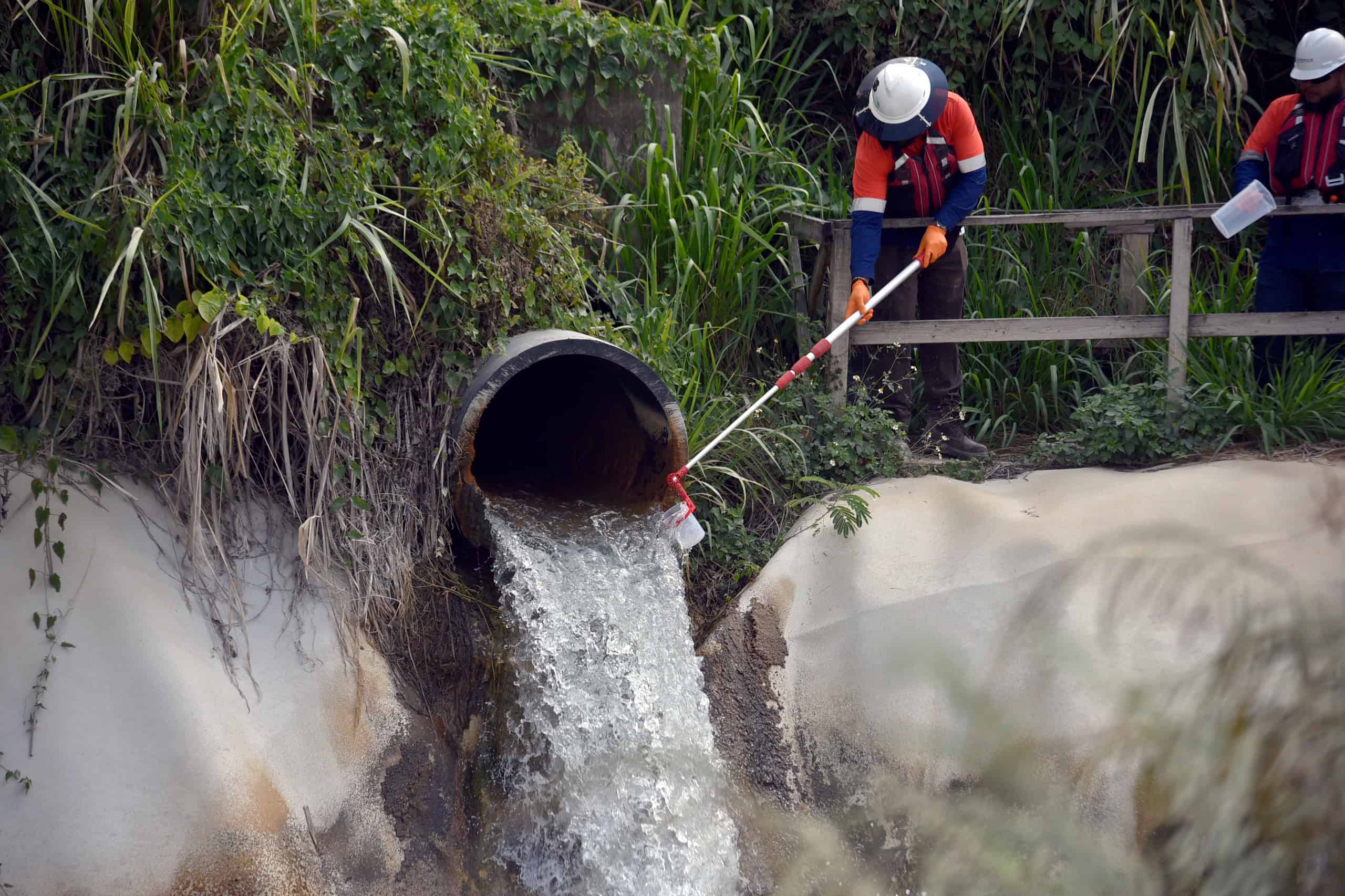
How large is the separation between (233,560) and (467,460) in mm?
730

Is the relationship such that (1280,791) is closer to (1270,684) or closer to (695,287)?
Answer: (1270,684)

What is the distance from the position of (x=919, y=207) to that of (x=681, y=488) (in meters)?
1.53

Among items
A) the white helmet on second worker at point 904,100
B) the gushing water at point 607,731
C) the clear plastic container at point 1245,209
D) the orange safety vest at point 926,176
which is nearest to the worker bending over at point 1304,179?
the clear plastic container at point 1245,209

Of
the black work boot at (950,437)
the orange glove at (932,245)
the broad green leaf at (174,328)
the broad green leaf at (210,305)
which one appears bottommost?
the black work boot at (950,437)

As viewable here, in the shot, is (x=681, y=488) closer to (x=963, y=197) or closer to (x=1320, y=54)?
(x=963, y=197)

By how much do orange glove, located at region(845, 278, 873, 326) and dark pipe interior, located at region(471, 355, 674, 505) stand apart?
2.96 ft

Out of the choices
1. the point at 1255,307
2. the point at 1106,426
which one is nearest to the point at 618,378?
the point at 1106,426

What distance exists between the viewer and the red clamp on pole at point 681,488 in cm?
374

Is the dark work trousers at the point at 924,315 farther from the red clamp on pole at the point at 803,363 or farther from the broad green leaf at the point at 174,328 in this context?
the broad green leaf at the point at 174,328

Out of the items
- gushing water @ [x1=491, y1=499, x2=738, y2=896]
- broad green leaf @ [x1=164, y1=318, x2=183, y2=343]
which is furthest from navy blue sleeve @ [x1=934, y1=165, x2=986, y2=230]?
broad green leaf @ [x1=164, y1=318, x2=183, y2=343]

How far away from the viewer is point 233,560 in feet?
10.9

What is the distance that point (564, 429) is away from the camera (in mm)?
4602

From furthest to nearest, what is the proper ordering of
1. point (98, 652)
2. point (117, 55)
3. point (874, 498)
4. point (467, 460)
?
point (874, 498) → point (467, 460) → point (117, 55) → point (98, 652)

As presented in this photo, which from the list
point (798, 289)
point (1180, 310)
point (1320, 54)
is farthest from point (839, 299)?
point (1320, 54)
